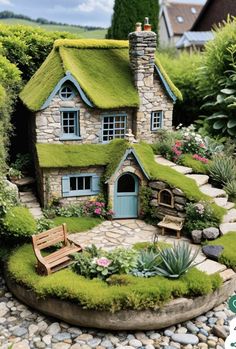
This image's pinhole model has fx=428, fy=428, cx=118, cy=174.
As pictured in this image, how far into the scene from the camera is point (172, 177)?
13039 mm

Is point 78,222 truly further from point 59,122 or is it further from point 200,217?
point 200,217

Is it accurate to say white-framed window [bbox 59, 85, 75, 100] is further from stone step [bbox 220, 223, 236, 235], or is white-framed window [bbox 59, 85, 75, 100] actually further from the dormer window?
the dormer window

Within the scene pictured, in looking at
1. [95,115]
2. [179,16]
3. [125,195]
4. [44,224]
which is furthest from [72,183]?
[179,16]

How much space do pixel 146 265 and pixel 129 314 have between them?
1.32 m

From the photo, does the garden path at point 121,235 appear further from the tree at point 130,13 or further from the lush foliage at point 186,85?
the tree at point 130,13

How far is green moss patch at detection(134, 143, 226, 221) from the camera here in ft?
40.9

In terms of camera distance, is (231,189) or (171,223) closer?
(171,223)

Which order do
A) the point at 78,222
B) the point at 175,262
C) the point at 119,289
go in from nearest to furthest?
the point at 119,289, the point at 175,262, the point at 78,222

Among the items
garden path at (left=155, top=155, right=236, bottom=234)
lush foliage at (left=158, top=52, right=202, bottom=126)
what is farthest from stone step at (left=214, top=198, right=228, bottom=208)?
lush foliage at (left=158, top=52, right=202, bottom=126)

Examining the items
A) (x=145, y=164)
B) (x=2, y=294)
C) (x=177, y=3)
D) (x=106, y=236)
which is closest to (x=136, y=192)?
(x=145, y=164)

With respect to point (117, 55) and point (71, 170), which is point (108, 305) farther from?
point (117, 55)

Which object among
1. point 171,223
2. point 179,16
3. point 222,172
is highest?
point 179,16

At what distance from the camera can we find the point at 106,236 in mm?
12219

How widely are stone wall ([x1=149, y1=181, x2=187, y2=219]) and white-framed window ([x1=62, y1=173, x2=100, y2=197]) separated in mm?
1761
